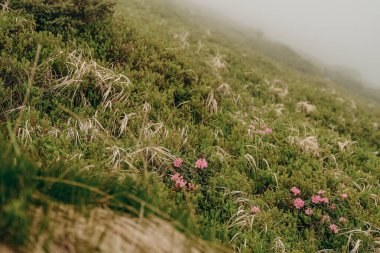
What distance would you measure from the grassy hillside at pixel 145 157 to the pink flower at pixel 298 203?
0.05 feet

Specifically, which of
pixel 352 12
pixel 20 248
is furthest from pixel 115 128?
pixel 352 12

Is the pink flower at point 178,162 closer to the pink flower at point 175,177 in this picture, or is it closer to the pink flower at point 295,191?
the pink flower at point 175,177

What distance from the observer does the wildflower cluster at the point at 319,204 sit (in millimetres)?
5414

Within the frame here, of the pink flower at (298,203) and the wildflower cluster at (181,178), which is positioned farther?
the pink flower at (298,203)

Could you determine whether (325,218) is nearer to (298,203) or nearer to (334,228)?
(334,228)

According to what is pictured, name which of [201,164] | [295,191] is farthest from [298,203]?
[201,164]

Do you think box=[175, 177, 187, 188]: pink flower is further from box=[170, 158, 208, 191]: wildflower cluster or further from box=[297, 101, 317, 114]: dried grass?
box=[297, 101, 317, 114]: dried grass

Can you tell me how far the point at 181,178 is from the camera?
535 cm

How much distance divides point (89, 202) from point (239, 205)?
2979 mm

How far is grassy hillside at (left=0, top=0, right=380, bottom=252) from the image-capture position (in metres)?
2.71

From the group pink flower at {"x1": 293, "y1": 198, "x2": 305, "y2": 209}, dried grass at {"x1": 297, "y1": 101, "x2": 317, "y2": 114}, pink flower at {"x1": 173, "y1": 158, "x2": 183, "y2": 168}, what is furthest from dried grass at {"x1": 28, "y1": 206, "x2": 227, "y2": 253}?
dried grass at {"x1": 297, "y1": 101, "x2": 317, "y2": 114}

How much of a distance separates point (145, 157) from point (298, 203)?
2349mm

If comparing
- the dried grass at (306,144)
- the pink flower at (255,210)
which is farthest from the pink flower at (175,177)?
the dried grass at (306,144)

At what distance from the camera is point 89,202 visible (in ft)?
9.21
